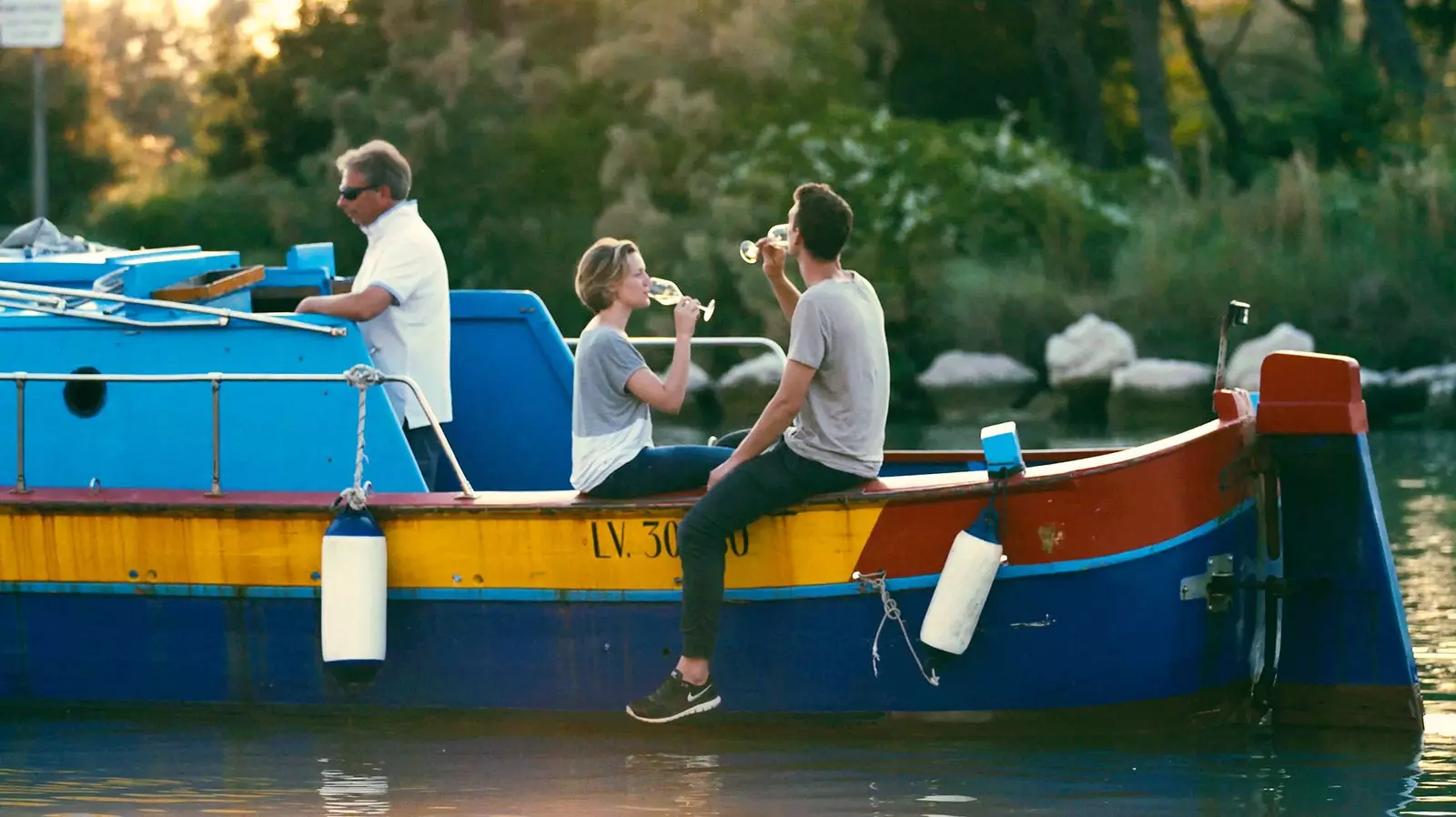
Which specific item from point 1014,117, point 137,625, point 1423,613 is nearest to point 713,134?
point 1014,117

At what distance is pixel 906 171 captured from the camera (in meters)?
22.9

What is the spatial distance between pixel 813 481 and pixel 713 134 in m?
17.2

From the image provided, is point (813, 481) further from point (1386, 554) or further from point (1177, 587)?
point (1386, 554)

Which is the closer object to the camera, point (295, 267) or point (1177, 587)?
point (1177, 587)

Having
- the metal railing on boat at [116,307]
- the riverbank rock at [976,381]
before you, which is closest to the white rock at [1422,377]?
the riverbank rock at [976,381]

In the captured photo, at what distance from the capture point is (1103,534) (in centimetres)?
743

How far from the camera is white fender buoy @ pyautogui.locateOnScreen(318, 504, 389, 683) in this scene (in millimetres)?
7730

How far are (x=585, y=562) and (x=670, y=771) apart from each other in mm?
813

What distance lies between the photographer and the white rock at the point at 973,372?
20.6 meters

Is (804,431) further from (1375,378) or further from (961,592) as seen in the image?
(1375,378)

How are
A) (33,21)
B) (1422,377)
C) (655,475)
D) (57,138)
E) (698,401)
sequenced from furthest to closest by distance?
1. (57,138)
2. (698,401)
3. (1422,377)
4. (33,21)
5. (655,475)

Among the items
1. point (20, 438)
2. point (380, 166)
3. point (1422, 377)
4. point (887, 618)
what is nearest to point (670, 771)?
point (887, 618)

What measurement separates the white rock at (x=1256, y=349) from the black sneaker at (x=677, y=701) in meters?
12.2

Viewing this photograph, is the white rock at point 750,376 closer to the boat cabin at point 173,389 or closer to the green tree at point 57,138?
the green tree at point 57,138
